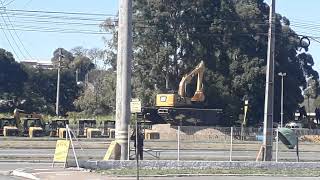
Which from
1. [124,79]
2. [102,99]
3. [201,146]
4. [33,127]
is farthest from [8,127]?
[102,99]

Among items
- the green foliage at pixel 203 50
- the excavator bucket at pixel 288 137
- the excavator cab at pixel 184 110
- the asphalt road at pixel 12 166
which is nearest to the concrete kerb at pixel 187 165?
the asphalt road at pixel 12 166

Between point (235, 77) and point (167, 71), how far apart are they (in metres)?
8.40

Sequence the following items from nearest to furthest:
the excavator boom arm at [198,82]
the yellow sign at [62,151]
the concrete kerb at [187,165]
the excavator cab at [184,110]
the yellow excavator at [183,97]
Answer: the yellow sign at [62,151] → the concrete kerb at [187,165] → the excavator cab at [184,110] → the yellow excavator at [183,97] → the excavator boom arm at [198,82]

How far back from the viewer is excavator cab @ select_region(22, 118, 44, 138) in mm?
54781

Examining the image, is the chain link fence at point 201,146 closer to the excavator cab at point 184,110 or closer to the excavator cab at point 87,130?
the excavator cab at point 87,130

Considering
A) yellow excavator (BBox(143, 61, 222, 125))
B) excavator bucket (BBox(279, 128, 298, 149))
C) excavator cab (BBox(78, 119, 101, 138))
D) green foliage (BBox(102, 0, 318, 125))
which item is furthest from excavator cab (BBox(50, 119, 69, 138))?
excavator bucket (BBox(279, 128, 298, 149))

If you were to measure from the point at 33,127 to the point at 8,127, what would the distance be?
213cm

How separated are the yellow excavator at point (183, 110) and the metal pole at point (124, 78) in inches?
1488

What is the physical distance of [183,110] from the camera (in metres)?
67.2

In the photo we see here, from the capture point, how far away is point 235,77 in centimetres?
8175

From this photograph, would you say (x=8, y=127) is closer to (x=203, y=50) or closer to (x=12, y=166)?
(x=12, y=166)

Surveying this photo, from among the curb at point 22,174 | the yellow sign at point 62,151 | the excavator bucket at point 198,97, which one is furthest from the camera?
the excavator bucket at point 198,97

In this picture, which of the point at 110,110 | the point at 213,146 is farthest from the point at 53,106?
the point at 213,146

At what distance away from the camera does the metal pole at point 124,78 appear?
28.0m
